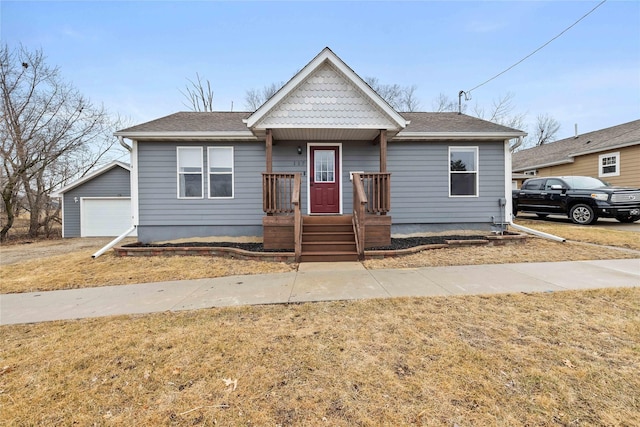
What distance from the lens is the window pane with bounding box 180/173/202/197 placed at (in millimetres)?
8055

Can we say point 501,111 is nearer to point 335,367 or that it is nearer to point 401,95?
point 401,95

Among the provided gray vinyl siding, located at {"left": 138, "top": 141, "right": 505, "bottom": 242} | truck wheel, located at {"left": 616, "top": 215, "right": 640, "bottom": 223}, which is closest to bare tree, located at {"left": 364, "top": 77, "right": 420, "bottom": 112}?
truck wheel, located at {"left": 616, "top": 215, "right": 640, "bottom": 223}

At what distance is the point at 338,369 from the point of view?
7.43ft

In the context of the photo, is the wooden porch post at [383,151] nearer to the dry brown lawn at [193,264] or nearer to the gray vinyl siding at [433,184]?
the gray vinyl siding at [433,184]

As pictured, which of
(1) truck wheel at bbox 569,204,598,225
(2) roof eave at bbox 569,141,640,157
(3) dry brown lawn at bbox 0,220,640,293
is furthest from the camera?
(2) roof eave at bbox 569,141,640,157

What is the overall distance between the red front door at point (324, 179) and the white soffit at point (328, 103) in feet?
4.93

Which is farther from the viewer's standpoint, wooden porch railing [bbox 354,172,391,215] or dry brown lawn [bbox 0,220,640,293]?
wooden porch railing [bbox 354,172,391,215]

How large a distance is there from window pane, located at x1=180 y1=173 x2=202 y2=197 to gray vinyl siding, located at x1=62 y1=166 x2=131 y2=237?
24.4 ft

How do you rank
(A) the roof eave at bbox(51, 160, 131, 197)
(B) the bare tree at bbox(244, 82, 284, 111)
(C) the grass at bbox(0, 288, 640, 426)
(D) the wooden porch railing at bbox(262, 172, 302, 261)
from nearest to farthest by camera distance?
(C) the grass at bbox(0, 288, 640, 426), (D) the wooden porch railing at bbox(262, 172, 302, 261), (A) the roof eave at bbox(51, 160, 131, 197), (B) the bare tree at bbox(244, 82, 284, 111)

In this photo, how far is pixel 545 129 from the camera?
3453 cm

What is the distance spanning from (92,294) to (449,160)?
29.9 feet

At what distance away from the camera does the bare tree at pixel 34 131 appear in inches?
489

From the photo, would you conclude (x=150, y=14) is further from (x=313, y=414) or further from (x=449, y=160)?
(x=313, y=414)

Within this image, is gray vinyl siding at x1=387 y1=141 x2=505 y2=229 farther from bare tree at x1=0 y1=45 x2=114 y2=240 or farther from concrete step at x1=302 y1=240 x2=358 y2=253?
bare tree at x1=0 y1=45 x2=114 y2=240
